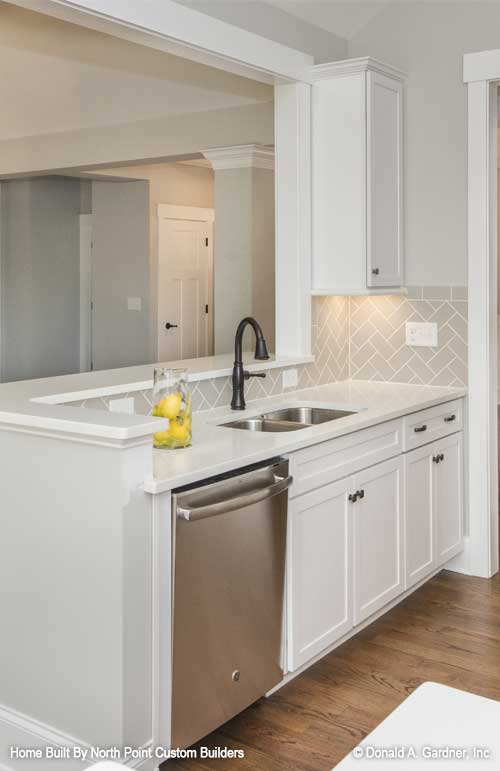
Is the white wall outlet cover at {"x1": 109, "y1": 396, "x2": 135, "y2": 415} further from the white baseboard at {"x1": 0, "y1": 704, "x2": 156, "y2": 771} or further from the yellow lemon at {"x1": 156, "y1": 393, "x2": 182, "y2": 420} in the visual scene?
the white baseboard at {"x1": 0, "y1": 704, "x2": 156, "y2": 771}

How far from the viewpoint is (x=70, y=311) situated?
8.17 meters

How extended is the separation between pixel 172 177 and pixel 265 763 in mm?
6120

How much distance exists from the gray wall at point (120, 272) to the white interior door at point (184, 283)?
145 mm

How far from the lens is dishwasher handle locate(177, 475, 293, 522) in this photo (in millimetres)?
2299

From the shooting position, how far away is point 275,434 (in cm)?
289

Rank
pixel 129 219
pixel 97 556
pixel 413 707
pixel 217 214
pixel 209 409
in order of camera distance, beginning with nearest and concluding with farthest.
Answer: pixel 413 707
pixel 97 556
pixel 209 409
pixel 217 214
pixel 129 219

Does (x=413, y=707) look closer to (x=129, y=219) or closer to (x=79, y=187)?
(x=129, y=219)

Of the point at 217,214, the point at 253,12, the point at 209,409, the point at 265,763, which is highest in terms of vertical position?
the point at 253,12

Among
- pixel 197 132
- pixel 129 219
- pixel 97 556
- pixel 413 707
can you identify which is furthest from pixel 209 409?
pixel 129 219

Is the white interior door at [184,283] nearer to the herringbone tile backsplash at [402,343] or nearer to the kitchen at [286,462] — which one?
the kitchen at [286,462]

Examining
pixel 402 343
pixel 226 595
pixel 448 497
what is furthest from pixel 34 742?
pixel 402 343

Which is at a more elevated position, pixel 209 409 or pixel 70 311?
pixel 70 311

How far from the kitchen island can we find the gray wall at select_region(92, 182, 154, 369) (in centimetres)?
516

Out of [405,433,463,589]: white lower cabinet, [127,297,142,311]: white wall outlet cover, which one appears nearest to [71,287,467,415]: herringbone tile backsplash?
[405,433,463,589]: white lower cabinet
